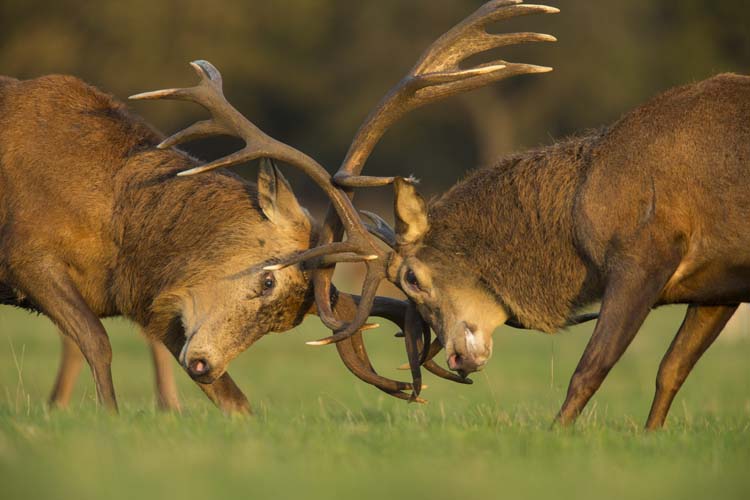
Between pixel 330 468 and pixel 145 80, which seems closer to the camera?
pixel 330 468

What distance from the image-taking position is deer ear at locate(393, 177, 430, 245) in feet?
31.0

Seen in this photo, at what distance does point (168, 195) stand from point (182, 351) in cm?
123

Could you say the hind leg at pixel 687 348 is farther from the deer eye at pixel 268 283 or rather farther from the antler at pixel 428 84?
the deer eye at pixel 268 283

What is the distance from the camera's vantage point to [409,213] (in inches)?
380

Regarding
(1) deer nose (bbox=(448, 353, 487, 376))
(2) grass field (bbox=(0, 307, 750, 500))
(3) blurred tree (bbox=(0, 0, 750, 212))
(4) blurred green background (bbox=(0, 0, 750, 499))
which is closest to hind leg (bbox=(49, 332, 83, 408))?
(4) blurred green background (bbox=(0, 0, 750, 499))

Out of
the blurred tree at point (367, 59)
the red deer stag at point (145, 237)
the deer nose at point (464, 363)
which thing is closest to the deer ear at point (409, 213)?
the red deer stag at point (145, 237)

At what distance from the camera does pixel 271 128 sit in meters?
53.5

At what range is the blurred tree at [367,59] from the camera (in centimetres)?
4934

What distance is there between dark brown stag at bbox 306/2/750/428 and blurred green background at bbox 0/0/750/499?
2.05 feet

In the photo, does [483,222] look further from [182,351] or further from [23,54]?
[23,54]

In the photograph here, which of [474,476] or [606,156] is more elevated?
[606,156]

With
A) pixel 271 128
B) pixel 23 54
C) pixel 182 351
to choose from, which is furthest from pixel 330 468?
pixel 271 128

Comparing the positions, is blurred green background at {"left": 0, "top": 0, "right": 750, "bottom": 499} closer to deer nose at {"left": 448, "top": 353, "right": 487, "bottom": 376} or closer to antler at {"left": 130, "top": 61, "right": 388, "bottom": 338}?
deer nose at {"left": 448, "top": 353, "right": 487, "bottom": 376}

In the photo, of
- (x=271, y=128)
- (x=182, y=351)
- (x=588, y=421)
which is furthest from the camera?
(x=271, y=128)
